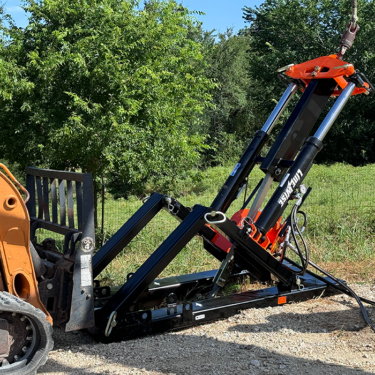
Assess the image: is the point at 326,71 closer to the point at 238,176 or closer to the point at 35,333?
the point at 238,176

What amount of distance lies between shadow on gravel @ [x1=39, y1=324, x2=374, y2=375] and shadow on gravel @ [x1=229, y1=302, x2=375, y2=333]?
0.43 m

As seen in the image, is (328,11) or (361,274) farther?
(328,11)

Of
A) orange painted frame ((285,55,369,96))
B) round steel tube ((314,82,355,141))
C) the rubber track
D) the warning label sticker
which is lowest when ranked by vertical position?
the rubber track

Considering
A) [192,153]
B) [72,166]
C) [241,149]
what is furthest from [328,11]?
[72,166]

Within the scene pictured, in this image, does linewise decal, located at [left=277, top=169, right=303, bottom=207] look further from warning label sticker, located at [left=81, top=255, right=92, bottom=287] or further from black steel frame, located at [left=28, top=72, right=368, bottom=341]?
warning label sticker, located at [left=81, top=255, right=92, bottom=287]

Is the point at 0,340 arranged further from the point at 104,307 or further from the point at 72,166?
the point at 72,166

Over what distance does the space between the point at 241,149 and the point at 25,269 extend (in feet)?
A: 108

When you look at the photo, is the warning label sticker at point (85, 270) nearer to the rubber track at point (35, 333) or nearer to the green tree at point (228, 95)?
the rubber track at point (35, 333)

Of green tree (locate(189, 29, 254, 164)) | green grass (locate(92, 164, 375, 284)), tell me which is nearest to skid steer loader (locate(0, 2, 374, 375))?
green grass (locate(92, 164, 375, 284))

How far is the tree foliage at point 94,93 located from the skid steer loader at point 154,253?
7.26m

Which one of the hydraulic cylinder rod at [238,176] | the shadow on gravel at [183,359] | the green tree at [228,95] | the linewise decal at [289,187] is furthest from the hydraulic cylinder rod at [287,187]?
the green tree at [228,95]

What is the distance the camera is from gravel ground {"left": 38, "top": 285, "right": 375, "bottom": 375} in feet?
→ 11.5

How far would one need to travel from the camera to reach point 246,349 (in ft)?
12.7

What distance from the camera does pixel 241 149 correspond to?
118ft
